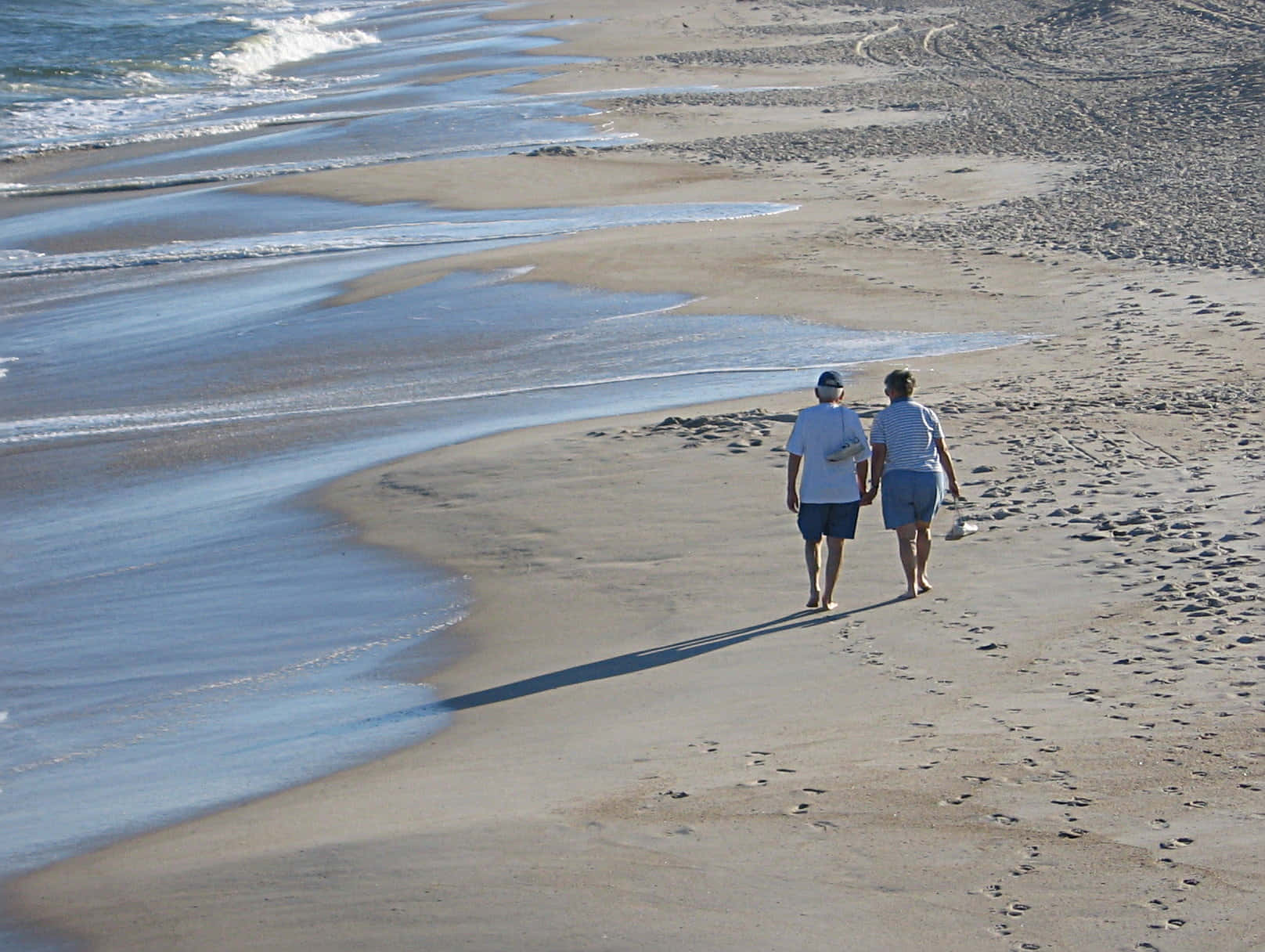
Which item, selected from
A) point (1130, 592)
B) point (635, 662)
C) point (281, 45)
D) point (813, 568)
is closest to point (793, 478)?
point (813, 568)

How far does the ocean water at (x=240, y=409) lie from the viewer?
6742 millimetres

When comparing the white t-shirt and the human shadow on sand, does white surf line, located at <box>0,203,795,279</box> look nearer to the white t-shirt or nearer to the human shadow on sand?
the white t-shirt

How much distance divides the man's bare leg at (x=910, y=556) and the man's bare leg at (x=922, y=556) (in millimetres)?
12

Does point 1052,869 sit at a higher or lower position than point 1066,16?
lower

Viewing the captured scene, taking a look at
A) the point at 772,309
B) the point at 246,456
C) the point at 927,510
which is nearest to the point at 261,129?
the point at 772,309

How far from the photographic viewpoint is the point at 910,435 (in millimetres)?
7512

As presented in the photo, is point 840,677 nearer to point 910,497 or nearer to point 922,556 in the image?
point 922,556

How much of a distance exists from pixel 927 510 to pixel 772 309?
706 cm

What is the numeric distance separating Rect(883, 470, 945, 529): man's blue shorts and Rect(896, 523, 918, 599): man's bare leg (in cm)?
3

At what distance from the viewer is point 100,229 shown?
20.1m

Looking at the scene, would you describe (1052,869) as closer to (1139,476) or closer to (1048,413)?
(1139,476)

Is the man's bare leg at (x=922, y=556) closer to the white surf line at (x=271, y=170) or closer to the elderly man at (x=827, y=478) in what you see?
the elderly man at (x=827, y=478)

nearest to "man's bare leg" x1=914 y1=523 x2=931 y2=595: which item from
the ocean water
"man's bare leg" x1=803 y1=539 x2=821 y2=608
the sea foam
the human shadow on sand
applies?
the human shadow on sand

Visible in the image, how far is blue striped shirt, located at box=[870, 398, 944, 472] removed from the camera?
750 centimetres
